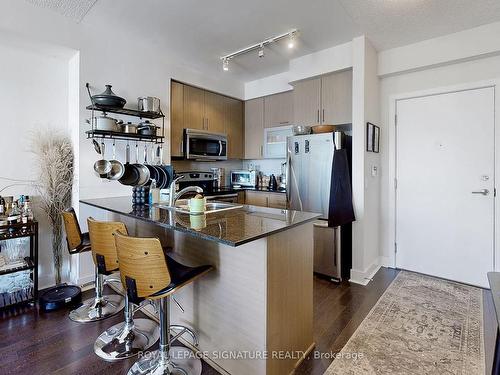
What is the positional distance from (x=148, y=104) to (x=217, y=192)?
1.47 metres

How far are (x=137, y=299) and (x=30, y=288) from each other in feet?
6.06

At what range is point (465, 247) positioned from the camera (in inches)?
120

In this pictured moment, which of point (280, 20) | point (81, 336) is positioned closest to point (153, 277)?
point (81, 336)

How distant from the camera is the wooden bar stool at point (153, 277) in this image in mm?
1431

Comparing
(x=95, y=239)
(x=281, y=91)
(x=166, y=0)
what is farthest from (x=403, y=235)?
(x=166, y=0)

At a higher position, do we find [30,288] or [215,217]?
[215,217]

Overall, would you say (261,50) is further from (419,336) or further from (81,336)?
(81,336)

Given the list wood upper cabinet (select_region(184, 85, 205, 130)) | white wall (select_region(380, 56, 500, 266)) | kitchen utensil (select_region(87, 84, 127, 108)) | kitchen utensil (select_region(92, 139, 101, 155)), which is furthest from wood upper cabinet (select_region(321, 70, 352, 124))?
kitchen utensil (select_region(92, 139, 101, 155))

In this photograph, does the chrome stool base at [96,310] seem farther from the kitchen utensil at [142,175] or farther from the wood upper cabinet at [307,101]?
the wood upper cabinet at [307,101]

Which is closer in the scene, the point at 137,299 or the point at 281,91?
the point at 137,299

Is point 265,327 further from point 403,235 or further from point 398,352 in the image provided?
point 403,235

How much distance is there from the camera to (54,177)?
2.69 m

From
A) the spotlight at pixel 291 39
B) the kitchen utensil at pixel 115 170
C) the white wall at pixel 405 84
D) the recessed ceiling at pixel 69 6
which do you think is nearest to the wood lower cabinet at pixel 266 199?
the white wall at pixel 405 84

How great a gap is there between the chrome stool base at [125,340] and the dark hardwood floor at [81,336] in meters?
0.05
